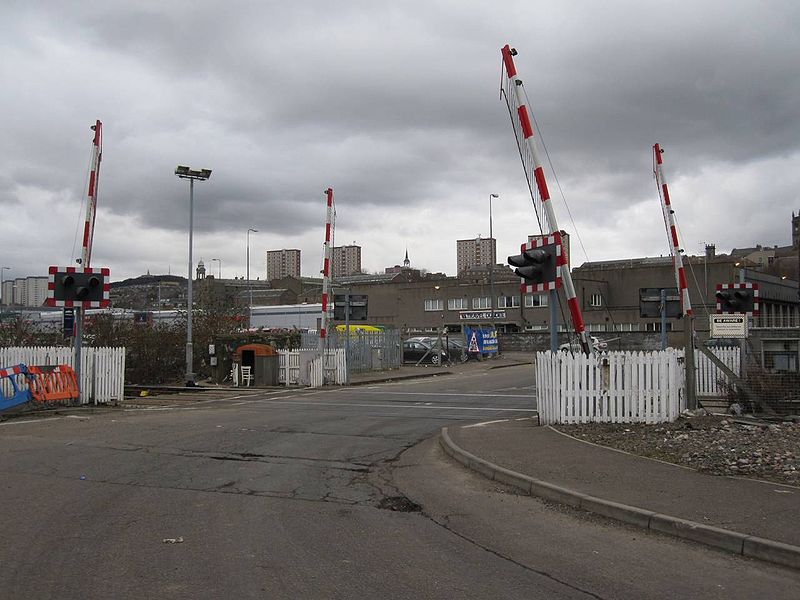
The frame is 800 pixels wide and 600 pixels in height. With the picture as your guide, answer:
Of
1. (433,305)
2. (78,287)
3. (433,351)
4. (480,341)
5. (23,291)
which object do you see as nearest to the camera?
(78,287)

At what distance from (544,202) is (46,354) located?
47.6ft

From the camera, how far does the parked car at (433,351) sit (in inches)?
1681

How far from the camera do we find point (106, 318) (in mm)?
32781

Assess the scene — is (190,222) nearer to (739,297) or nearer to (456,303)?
(739,297)

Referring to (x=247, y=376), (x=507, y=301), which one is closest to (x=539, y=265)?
(x=247, y=376)

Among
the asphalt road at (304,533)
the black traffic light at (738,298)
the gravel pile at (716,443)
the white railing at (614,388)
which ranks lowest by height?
the asphalt road at (304,533)

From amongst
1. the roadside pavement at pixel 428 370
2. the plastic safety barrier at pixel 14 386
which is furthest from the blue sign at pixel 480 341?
the plastic safety barrier at pixel 14 386

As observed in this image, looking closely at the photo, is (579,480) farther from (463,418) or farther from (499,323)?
(499,323)

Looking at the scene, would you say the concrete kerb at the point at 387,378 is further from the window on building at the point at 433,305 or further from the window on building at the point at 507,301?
the window on building at the point at 433,305

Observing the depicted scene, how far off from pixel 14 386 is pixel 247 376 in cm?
1109

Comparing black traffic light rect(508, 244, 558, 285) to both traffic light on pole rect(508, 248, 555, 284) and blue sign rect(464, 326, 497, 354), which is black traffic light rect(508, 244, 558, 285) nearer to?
traffic light on pole rect(508, 248, 555, 284)

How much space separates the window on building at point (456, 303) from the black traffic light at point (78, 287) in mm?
63871

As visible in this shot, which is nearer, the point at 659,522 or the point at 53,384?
the point at 659,522

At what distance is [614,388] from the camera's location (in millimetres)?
→ 13383
